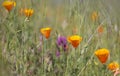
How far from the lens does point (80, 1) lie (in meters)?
1.51

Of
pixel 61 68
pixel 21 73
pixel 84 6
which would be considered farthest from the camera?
pixel 84 6

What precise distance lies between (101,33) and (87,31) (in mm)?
204

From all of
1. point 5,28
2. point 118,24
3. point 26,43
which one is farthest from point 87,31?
point 5,28

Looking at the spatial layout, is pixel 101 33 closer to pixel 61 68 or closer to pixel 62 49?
pixel 62 49

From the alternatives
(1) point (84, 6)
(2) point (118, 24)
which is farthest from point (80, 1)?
(2) point (118, 24)

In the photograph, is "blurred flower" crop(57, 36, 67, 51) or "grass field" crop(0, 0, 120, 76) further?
"blurred flower" crop(57, 36, 67, 51)

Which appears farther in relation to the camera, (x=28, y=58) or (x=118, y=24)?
(x=118, y=24)

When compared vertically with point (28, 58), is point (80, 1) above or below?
above

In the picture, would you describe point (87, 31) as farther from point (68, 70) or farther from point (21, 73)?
point (21, 73)

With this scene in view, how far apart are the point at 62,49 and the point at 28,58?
18 centimetres

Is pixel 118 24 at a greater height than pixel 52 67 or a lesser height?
greater

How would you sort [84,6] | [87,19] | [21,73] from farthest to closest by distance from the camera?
[87,19] → [84,6] → [21,73]

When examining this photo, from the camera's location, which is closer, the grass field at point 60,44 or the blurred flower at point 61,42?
the grass field at point 60,44

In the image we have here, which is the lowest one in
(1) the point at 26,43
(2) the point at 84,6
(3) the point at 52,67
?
(3) the point at 52,67
